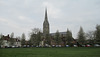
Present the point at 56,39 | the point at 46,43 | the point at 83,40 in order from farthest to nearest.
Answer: the point at 46,43 → the point at 56,39 → the point at 83,40

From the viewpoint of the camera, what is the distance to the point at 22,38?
99812mm

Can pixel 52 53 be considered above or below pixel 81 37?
below

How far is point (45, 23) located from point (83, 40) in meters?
83.1

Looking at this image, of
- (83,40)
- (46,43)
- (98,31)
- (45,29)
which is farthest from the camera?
(45,29)

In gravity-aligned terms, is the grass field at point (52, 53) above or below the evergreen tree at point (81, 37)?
below

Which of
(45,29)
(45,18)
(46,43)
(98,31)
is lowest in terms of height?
(46,43)

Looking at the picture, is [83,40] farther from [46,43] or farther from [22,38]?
[22,38]

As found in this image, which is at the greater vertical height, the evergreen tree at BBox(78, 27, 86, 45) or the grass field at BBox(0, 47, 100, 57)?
the evergreen tree at BBox(78, 27, 86, 45)

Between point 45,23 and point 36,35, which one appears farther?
point 45,23

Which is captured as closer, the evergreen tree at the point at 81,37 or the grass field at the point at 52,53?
→ the grass field at the point at 52,53

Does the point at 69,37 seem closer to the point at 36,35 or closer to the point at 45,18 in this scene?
the point at 36,35

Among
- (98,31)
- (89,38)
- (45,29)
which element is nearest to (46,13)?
(45,29)

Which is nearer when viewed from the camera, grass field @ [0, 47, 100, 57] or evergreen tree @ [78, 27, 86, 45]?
grass field @ [0, 47, 100, 57]

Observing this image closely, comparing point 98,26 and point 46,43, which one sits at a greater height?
point 98,26
